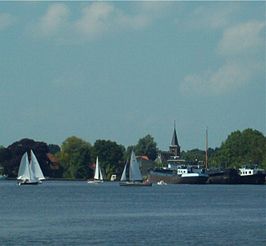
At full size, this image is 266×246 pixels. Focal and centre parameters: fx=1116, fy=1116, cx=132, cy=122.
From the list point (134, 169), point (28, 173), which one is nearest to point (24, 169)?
point (28, 173)

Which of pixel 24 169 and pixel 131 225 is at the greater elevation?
pixel 24 169

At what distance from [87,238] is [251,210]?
121 feet

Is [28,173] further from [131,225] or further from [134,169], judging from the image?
[131,225]

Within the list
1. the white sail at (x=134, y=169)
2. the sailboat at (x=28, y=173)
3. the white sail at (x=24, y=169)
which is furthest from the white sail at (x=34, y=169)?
the white sail at (x=134, y=169)

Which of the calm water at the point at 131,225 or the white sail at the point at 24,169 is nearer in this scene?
the calm water at the point at 131,225

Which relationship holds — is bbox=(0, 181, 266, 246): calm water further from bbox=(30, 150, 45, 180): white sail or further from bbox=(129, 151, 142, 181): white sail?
bbox=(30, 150, 45, 180): white sail

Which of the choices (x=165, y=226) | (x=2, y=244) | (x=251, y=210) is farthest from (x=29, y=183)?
(x=2, y=244)

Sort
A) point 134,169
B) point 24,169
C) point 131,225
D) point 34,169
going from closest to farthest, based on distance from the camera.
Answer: point 131,225 < point 134,169 < point 24,169 < point 34,169

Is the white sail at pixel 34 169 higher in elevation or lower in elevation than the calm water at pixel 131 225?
higher

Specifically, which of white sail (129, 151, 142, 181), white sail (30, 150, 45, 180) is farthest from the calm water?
white sail (30, 150, 45, 180)

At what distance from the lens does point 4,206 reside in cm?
10600

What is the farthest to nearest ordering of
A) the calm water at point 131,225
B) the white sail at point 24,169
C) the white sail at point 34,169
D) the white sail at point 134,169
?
the white sail at point 34,169
the white sail at point 24,169
the white sail at point 134,169
the calm water at point 131,225

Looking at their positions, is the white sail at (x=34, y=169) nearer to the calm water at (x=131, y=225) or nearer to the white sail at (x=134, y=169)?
the white sail at (x=134, y=169)

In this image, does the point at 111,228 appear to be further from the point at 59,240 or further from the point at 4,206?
the point at 4,206
